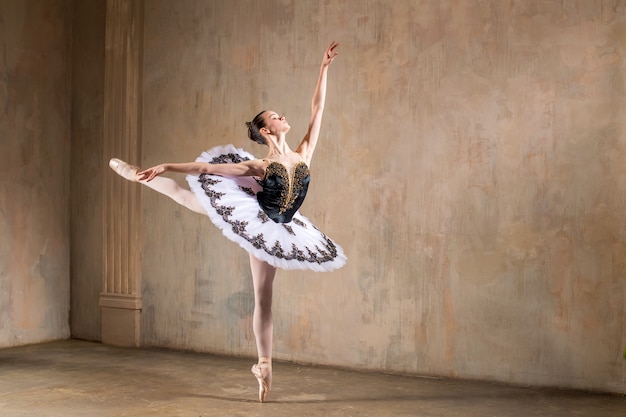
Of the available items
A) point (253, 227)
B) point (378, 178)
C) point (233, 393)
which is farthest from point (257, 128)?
point (233, 393)

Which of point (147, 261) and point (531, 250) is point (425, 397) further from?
point (147, 261)

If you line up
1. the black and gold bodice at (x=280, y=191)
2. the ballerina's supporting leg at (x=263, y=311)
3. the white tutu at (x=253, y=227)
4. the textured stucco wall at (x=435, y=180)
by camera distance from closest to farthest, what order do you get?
1. the white tutu at (x=253, y=227)
2. the black and gold bodice at (x=280, y=191)
3. the ballerina's supporting leg at (x=263, y=311)
4. the textured stucco wall at (x=435, y=180)

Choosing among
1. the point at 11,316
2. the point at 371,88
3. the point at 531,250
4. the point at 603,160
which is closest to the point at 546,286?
the point at 531,250

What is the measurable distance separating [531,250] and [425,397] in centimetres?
123

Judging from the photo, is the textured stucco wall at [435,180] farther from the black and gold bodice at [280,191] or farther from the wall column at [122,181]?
the black and gold bodice at [280,191]

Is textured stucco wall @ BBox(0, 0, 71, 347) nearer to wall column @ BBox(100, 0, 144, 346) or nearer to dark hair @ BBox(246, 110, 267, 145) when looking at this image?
wall column @ BBox(100, 0, 144, 346)

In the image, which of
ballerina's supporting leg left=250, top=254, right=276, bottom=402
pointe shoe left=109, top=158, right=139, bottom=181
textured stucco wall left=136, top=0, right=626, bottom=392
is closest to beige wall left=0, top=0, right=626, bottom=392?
textured stucco wall left=136, top=0, right=626, bottom=392

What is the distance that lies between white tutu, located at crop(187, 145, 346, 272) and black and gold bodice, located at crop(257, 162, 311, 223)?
0.05 metres

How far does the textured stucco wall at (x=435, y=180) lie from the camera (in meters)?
5.50

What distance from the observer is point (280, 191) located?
190 inches

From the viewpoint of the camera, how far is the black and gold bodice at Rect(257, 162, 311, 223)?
4.83 meters

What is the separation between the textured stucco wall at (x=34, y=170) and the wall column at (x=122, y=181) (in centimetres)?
51

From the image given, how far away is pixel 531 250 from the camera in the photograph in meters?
5.64

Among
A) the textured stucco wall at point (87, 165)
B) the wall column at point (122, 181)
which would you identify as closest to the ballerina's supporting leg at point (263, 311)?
the wall column at point (122, 181)
